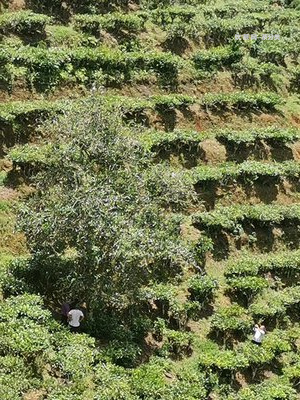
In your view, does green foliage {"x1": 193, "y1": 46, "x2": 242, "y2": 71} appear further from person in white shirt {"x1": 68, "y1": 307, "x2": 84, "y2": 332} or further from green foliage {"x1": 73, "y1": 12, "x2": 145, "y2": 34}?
person in white shirt {"x1": 68, "y1": 307, "x2": 84, "y2": 332}

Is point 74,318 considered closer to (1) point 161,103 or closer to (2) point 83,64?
(1) point 161,103

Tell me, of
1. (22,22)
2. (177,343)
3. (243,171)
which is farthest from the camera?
(22,22)

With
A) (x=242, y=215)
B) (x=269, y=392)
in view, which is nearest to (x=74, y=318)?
(x=269, y=392)

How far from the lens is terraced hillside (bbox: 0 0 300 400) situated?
17984mm

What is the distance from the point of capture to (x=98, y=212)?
56.9ft

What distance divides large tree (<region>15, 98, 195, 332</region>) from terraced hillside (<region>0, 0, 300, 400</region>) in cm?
7

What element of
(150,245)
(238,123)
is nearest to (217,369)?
(150,245)

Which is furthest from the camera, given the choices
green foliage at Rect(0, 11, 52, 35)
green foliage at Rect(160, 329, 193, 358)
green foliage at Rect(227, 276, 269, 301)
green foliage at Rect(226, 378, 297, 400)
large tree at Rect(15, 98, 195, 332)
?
green foliage at Rect(0, 11, 52, 35)

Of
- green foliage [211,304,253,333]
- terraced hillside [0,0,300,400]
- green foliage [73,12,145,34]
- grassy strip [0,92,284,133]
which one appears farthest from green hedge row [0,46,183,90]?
green foliage [211,304,253,333]

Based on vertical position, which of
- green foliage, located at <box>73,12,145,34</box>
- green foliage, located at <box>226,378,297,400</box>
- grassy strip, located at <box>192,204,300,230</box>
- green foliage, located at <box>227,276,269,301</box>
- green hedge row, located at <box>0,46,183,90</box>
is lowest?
green foliage, located at <box>226,378,297,400</box>

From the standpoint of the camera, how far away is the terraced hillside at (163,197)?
18.0 metres

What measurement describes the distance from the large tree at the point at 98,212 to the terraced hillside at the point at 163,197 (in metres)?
0.07

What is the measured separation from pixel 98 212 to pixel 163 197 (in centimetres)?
274

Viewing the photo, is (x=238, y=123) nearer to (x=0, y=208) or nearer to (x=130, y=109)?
(x=130, y=109)
